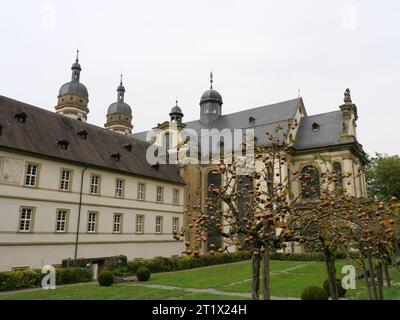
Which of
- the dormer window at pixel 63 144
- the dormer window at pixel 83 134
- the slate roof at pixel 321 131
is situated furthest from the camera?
the slate roof at pixel 321 131

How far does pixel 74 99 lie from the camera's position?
58000 millimetres

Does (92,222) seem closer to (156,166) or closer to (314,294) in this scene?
(156,166)

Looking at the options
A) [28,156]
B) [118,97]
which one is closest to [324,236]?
[28,156]

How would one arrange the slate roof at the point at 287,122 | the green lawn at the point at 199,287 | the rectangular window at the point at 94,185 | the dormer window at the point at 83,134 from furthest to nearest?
the slate roof at the point at 287,122, the dormer window at the point at 83,134, the rectangular window at the point at 94,185, the green lawn at the point at 199,287

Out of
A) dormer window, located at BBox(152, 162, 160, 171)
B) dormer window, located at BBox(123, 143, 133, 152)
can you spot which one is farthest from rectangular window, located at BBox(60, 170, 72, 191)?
dormer window, located at BBox(152, 162, 160, 171)

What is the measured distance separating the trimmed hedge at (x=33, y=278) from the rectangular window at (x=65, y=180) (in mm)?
6268

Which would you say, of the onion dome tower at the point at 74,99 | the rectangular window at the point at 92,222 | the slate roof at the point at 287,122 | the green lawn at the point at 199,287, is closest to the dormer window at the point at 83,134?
→ the rectangular window at the point at 92,222

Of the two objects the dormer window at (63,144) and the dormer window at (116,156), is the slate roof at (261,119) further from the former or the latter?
the dormer window at (63,144)

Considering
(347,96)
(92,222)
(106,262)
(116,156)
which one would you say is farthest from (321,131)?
(106,262)

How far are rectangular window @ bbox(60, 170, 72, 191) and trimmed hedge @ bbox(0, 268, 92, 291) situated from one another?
627 cm

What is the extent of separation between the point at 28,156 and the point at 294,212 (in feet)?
69.6

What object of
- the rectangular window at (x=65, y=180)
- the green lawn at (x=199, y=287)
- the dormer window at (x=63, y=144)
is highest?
the dormer window at (x=63, y=144)

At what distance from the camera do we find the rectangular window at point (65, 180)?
83.3 feet
